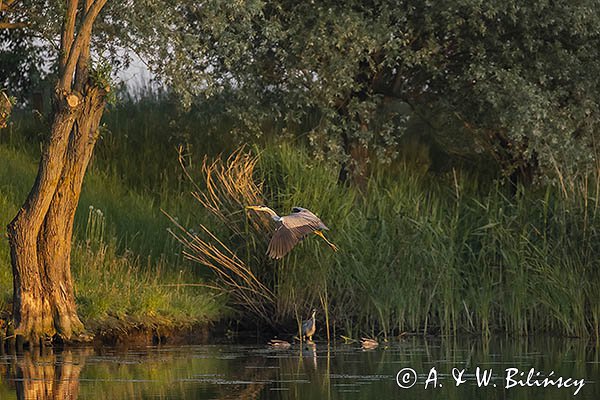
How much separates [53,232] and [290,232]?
2.37 m

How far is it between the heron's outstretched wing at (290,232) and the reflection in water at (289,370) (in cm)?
103

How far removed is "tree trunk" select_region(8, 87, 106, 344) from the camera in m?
13.1

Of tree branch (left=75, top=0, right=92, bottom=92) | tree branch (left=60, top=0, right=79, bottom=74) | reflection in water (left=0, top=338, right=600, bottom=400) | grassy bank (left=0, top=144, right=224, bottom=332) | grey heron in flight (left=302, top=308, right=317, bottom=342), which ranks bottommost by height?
reflection in water (left=0, top=338, right=600, bottom=400)

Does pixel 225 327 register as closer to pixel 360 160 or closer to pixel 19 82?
pixel 360 160

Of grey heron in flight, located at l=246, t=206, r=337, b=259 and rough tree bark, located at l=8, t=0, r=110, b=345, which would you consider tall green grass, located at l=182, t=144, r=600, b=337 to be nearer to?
grey heron in flight, located at l=246, t=206, r=337, b=259

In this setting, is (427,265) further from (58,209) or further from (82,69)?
(82,69)

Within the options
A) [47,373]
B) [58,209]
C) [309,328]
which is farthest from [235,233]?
[47,373]

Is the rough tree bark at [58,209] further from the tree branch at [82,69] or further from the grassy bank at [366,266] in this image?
the grassy bank at [366,266]

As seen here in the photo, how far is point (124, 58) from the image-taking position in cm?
1845

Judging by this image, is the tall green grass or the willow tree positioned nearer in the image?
the willow tree

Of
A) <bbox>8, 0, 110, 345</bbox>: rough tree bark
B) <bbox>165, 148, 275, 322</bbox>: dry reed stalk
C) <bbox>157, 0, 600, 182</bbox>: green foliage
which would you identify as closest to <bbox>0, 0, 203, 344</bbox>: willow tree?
<bbox>8, 0, 110, 345</bbox>: rough tree bark

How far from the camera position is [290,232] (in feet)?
43.3

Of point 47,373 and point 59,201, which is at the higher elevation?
point 59,201

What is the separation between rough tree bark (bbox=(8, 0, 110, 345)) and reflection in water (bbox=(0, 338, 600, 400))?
17.0 inches
